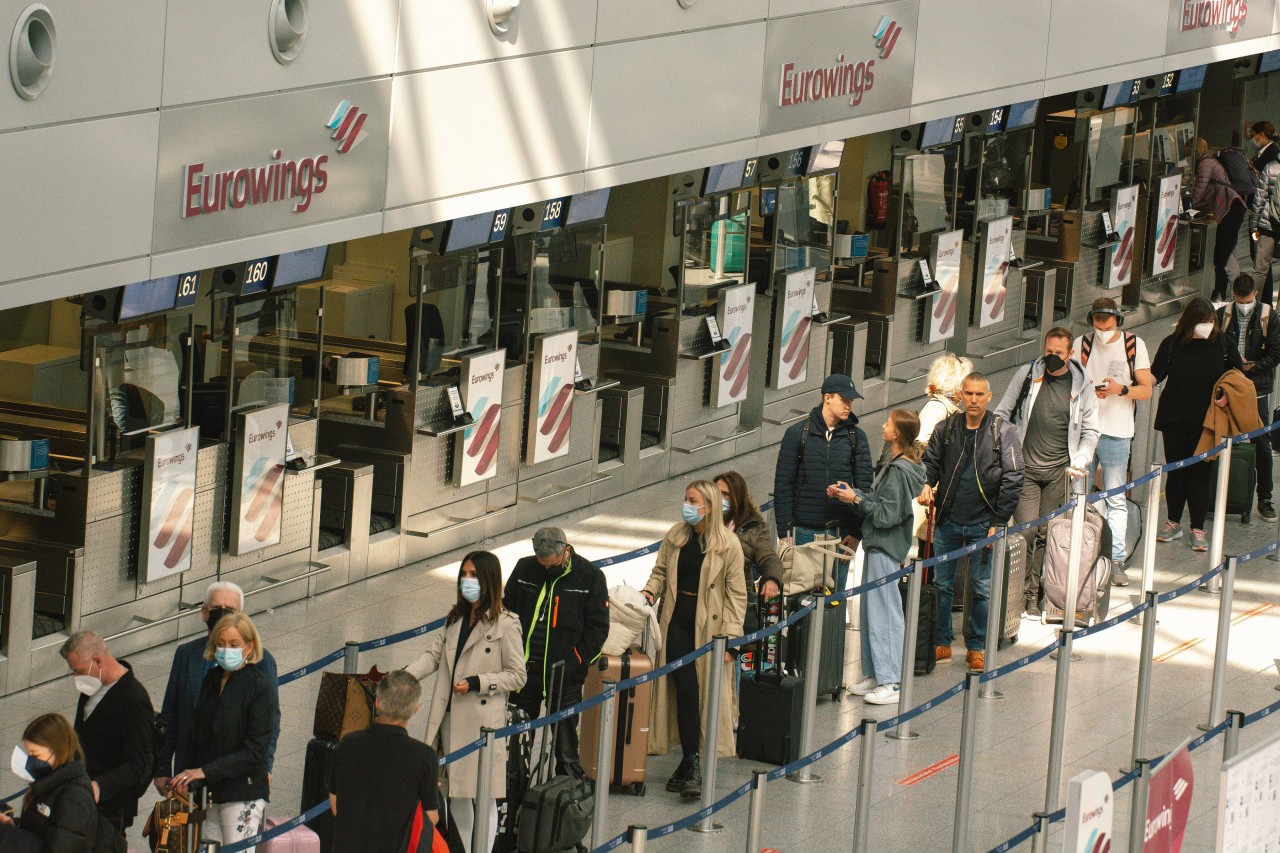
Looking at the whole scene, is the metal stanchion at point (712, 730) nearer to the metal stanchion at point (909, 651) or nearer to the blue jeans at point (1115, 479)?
the metal stanchion at point (909, 651)

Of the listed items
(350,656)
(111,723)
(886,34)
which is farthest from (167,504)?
(886,34)

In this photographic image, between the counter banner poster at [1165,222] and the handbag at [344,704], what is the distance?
14390 millimetres

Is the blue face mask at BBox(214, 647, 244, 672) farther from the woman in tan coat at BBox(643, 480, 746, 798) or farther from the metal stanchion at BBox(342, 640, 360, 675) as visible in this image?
the woman in tan coat at BBox(643, 480, 746, 798)

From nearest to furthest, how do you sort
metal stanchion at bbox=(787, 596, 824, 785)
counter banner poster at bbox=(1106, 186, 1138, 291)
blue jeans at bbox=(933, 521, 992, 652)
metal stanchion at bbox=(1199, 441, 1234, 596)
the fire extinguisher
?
metal stanchion at bbox=(787, 596, 824, 785), blue jeans at bbox=(933, 521, 992, 652), metal stanchion at bbox=(1199, 441, 1234, 596), the fire extinguisher, counter banner poster at bbox=(1106, 186, 1138, 291)

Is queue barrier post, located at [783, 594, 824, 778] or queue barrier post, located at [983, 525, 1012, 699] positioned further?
queue barrier post, located at [983, 525, 1012, 699]

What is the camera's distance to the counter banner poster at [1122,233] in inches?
807

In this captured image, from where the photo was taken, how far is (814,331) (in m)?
17.1

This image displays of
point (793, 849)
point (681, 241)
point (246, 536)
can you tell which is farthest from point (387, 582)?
point (793, 849)

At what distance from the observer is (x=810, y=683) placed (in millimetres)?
10188

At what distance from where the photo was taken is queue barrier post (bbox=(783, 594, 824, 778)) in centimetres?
1004

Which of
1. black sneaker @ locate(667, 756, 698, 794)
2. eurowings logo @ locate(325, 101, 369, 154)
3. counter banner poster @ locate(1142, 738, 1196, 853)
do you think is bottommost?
black sneaker @ locate(667, 756, 698, 794)

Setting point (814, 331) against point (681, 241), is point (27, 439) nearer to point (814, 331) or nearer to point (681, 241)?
point (681, 241)

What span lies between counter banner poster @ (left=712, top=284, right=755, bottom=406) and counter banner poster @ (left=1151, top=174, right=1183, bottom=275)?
261 inches

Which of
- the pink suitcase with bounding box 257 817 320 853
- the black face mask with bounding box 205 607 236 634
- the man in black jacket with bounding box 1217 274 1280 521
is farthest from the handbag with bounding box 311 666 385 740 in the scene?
the man in black jacket with bounding box 1217 274 1280 521
